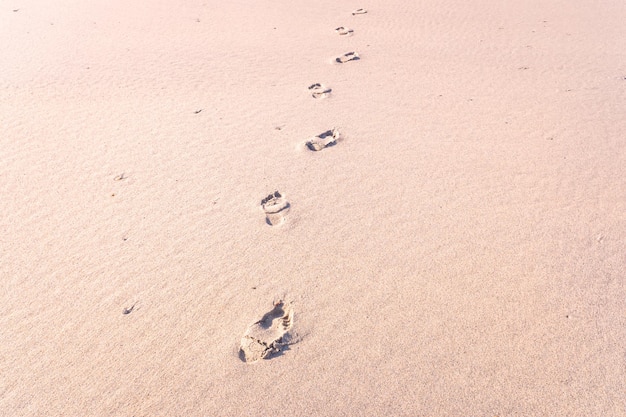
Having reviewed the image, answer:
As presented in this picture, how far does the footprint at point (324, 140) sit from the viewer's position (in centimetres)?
427

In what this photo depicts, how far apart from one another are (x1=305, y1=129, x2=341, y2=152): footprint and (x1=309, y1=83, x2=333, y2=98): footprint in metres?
0.88

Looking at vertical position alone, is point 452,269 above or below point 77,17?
below

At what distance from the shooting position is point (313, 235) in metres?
3.26

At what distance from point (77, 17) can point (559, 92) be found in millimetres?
6912

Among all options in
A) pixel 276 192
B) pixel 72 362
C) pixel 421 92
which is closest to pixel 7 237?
pixel 72 362

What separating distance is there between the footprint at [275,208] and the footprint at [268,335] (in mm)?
794

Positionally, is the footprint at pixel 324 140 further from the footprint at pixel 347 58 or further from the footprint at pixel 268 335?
the footprint at pixel 347 58

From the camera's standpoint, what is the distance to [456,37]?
23.2 feet

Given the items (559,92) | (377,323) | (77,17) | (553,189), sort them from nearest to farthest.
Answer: (377,323) → (553,189) → (559,92) → (77,17)

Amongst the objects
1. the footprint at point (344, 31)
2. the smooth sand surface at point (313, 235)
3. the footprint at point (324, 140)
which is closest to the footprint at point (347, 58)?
the smooth sand surface at point (313, 235)

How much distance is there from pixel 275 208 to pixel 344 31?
4.55 meters

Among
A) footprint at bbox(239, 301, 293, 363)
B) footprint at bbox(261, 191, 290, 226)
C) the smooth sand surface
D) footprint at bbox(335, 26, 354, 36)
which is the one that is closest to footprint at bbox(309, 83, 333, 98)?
the smooth sand surface

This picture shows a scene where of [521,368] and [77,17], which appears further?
[77,17]

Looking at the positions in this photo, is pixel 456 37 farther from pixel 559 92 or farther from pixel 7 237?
pixel 7 237
